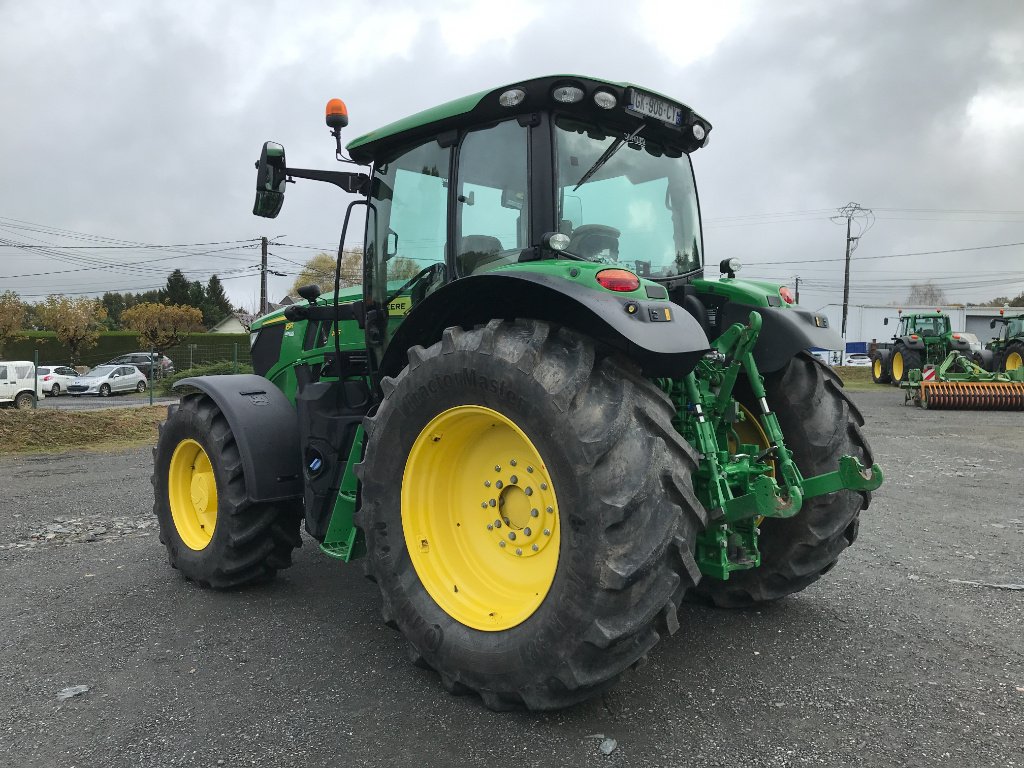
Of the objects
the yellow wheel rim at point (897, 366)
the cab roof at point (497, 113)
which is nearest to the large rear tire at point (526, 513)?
the cab roof at point (497, 113)

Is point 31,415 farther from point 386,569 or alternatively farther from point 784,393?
point 784,393

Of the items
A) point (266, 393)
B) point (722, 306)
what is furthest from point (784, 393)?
point (266, 393)

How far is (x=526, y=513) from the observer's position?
312 centimetres

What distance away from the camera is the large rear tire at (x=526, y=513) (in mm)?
2633

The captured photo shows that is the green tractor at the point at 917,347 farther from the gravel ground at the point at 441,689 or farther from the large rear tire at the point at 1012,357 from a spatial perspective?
the gravel ground at the point at 441,689

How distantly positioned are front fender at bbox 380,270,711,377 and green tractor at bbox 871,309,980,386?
21.2 metres

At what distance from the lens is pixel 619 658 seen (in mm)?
2660

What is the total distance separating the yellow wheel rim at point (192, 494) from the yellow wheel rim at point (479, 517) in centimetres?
187

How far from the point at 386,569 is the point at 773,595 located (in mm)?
2014

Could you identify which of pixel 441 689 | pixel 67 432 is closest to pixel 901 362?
pixel 67 432

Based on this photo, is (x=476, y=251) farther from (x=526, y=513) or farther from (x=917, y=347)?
(x=917, y=347)

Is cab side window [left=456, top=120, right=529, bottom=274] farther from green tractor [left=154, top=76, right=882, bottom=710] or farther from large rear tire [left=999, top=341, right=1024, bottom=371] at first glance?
large rear tire [left=999, top=341, right=1024, bottom=371]

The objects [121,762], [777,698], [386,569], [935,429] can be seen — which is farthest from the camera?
[935,429]

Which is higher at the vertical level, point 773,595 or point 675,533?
point 675,533
